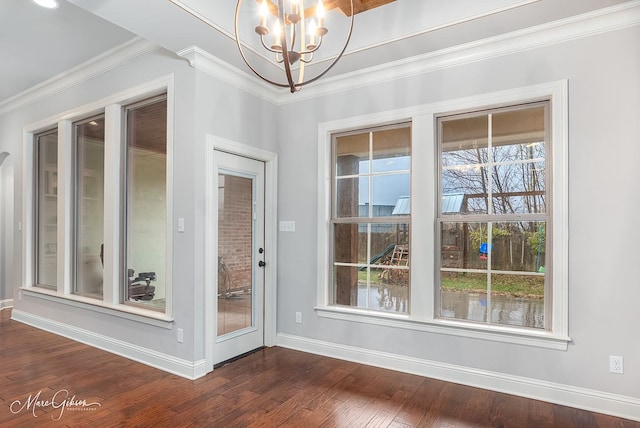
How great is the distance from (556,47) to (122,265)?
4340 millimetres

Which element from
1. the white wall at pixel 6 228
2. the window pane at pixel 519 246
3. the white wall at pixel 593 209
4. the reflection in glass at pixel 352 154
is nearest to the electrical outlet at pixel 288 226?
the reflection in glass at pixel 352 154

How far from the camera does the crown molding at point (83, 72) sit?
357 centimetres

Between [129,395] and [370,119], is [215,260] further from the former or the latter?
[370,119]

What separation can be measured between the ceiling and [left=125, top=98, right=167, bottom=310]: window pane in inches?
29.5

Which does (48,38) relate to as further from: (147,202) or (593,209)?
(593,209)

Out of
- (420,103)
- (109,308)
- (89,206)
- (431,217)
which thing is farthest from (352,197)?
(89,206)

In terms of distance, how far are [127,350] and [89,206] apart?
5.85 ft

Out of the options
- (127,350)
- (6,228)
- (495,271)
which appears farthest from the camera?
(6,228)

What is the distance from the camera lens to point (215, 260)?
341cm

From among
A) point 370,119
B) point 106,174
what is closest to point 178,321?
point 106,174

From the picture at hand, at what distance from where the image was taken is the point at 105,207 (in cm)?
390

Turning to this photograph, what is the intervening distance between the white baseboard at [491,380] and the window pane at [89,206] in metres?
2.51

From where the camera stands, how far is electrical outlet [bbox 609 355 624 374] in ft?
8.46

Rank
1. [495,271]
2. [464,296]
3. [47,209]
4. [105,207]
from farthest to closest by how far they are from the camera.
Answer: [47,209], [105,207], [464,296], [495,271]
